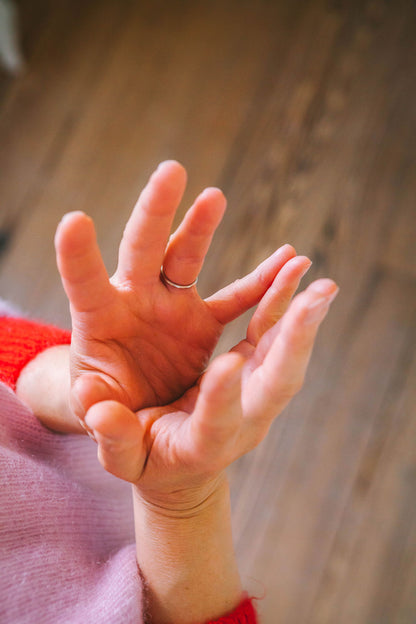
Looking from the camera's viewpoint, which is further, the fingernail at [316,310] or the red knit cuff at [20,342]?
the red knit cuff at [20,342]

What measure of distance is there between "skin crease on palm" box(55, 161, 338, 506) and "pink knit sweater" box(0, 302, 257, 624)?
4.6 inches

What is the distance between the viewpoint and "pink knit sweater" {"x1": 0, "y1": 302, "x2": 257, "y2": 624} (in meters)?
0.47

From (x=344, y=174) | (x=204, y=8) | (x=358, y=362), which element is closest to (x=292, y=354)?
(x=358, y=362)

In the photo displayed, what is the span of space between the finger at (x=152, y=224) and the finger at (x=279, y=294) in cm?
10

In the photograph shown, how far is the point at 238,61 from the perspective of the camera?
3.93ft

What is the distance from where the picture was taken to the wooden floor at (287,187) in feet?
2.94

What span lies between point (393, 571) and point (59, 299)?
2.45 feet

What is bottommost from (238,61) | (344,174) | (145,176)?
(145,176)

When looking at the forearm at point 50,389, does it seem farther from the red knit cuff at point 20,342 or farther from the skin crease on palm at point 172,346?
the skin crease on palm at point 172,346

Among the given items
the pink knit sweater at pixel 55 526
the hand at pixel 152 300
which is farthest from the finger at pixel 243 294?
the pink knit sweater at pixel 55 526

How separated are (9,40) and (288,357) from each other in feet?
3.67

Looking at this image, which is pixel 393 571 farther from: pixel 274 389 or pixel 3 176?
pixel 3 176

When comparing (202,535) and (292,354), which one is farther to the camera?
(202,535)

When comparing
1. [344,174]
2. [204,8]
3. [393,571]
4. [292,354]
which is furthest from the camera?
[204,8]
